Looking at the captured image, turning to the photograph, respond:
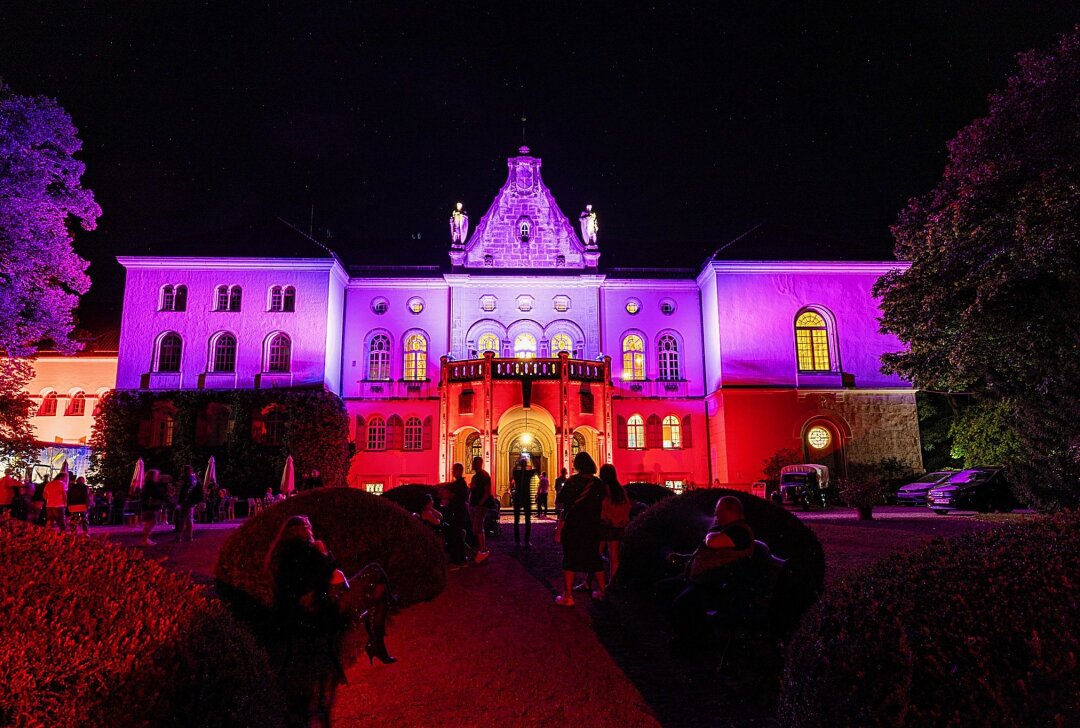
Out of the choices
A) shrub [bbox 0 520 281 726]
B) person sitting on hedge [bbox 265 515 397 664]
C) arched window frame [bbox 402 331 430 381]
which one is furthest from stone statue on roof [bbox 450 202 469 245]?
shrub [bbox 0 520 281 726]

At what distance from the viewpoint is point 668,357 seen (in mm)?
33188

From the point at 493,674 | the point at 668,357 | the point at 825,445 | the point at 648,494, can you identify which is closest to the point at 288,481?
the point at 648,494

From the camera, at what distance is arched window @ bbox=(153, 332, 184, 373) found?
97.1ft

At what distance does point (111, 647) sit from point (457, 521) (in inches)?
377

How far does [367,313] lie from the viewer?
107ft

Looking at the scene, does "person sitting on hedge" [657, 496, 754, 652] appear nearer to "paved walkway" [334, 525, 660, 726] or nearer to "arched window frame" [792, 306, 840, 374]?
"paved walkway" [334, 525, 660, 726]

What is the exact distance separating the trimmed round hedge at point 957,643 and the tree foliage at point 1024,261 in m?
16.1

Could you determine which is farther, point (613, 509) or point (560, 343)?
point (560, 343)

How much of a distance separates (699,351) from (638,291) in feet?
14.7

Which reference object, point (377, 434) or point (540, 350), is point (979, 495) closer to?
point (540, 350)

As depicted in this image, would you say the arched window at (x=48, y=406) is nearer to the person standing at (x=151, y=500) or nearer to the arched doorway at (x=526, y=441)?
the arched doorway at (x=526, y=441)

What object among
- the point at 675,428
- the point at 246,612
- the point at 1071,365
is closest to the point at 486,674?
the point at 246,612

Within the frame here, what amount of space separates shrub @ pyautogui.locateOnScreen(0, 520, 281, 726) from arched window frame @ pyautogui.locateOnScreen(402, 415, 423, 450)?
2832cm

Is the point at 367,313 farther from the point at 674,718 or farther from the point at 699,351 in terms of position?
the point at 674,718
